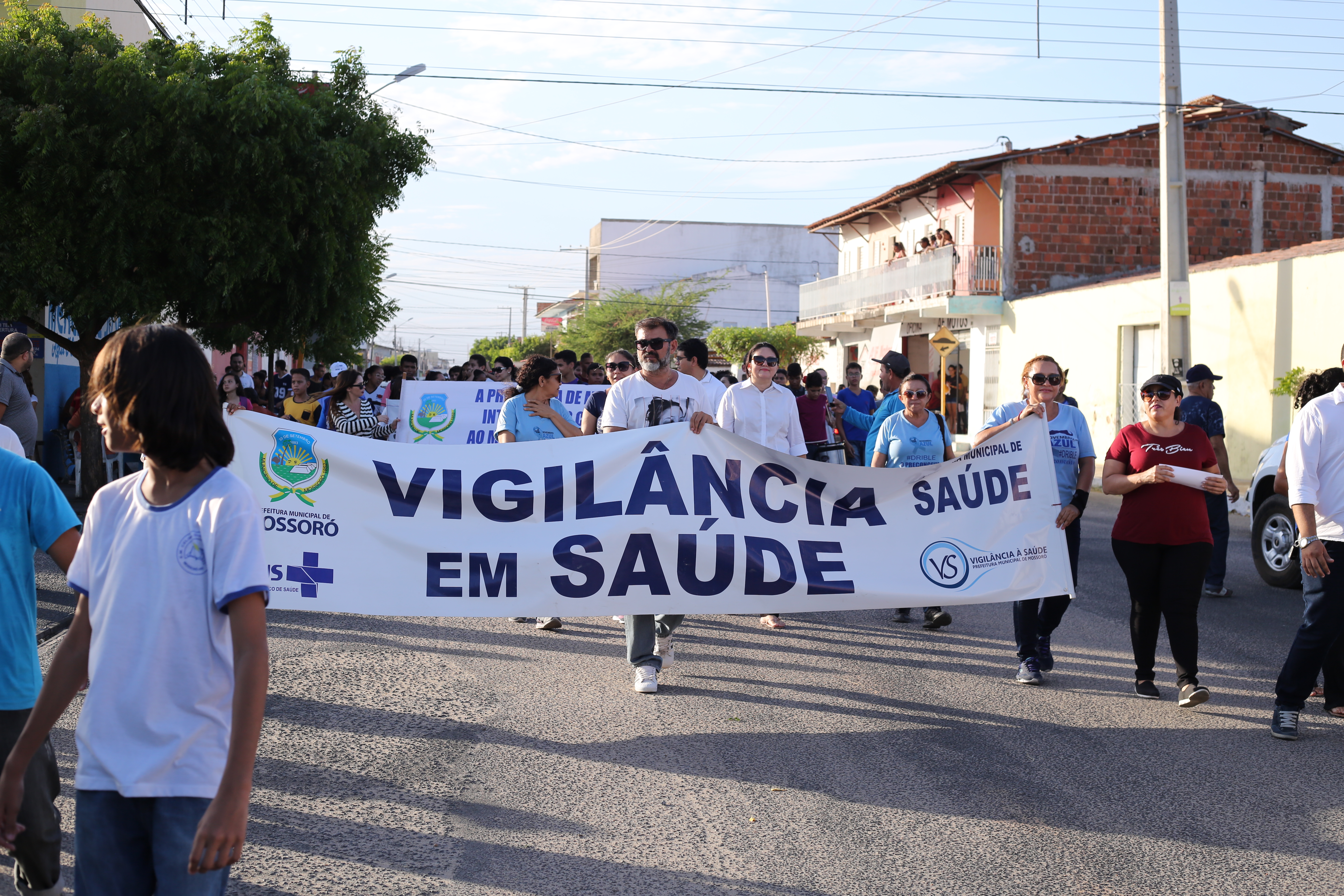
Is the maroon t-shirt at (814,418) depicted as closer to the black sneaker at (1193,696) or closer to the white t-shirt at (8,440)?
the black sneaker at (1193,696)


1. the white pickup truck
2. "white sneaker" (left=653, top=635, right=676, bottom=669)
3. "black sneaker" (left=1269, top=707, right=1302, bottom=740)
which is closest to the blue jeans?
"white sneaker" (left=653, top=635, right=676, bottom=669)

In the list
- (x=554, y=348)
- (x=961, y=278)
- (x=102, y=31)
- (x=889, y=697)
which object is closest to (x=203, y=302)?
(x=102, y=31)

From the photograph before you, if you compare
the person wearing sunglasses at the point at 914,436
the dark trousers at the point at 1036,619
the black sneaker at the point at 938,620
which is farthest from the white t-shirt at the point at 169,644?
the black sneaker at the point at 938,620

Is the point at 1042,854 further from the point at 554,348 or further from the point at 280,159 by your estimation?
the point at 554,348

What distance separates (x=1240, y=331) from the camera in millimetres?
23094

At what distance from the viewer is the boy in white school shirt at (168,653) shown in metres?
2.43

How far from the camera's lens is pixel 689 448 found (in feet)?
22.9

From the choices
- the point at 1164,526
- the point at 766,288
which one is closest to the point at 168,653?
the point at 1164,526

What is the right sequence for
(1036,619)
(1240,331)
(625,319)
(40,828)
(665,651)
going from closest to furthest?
1. (40,828)
2. (665,651)
3. (1036,619)
4. (1240,331)
5. (625,319)

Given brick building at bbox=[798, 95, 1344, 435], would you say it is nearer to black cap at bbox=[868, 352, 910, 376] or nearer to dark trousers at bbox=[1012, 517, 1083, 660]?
black cap at bbox=[868, 352, 910, 376]

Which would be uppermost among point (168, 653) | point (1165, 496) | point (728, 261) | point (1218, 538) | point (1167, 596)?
point (728, 261)

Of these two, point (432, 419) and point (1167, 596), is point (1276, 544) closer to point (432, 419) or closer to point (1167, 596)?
point (1167, 596)

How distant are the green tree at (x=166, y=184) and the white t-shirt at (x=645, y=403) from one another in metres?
9.02

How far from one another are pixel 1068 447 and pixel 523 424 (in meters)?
3.69
